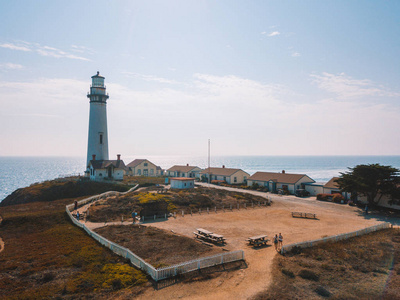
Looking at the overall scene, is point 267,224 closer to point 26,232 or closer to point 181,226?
point 181,226

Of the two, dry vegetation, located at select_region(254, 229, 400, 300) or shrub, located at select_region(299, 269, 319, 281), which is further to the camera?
shrub, located at select_region(299, 269, 319, 281)

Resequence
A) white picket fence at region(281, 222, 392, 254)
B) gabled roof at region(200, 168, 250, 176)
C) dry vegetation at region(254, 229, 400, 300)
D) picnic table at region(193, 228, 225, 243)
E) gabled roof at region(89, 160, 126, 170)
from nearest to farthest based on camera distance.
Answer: dry vegetation at region(254, 229, 400, 300) → white picket fence at region(281, 222, 392, 254) → picnic table at region(193, 228, 225, 243) → gabled roof at region(89, 160, 126, 170) → gabled roof at region(200, 168, 250, 176)

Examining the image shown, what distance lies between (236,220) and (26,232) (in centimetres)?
2114

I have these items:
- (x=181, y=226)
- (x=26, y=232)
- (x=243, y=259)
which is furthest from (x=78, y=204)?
(x=243, y=259)

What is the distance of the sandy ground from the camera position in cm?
1437

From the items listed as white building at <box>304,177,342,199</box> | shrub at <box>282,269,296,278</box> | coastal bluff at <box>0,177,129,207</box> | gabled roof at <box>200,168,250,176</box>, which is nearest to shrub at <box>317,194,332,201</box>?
white building at <box>304,177,342,199</box>

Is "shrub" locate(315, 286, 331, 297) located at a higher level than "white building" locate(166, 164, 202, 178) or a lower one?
lower

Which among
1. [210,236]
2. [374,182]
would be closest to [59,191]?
[210,236]

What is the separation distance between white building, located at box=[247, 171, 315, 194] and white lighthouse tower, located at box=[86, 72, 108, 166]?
3482cm

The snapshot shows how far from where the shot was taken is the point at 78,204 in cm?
3756

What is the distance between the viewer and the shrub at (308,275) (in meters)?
15.8

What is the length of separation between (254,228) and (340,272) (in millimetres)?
11328

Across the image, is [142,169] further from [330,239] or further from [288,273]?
[288,273]

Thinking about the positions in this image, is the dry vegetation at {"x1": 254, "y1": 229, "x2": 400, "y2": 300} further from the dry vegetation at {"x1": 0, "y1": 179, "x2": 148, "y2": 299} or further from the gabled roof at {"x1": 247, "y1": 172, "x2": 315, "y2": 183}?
the gabled roof at {"x1": 247, "y1": 172, "x2": 315, "y2": 183}
